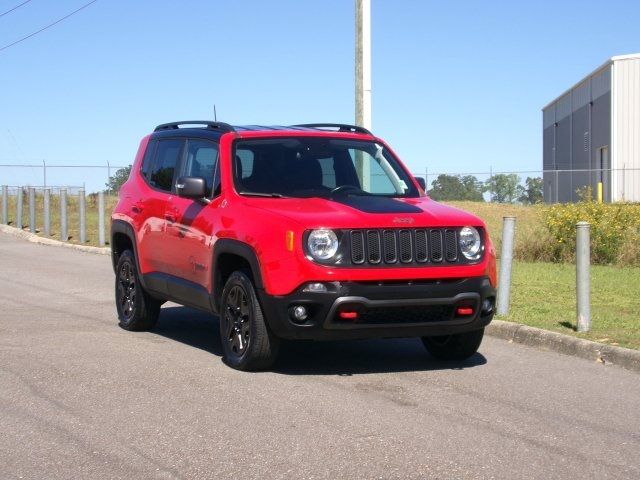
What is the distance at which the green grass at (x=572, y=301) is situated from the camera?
9703 mm

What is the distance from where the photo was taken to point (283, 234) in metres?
7.65

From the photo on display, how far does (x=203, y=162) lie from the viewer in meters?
9.32

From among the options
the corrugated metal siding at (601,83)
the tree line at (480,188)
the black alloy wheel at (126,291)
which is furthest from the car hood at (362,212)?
the corrugated metal siding at (601,83)

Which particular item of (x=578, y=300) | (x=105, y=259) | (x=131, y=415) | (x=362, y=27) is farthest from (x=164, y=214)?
(x=105, y=259)

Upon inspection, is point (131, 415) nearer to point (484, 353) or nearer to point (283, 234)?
point (283, 234)

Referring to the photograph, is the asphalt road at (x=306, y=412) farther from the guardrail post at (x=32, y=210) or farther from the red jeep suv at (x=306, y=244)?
the guardrail post at (x=32, y=210)

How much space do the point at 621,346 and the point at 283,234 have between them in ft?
10.2

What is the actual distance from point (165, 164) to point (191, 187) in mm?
1511

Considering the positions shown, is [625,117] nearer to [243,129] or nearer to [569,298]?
[569,298]

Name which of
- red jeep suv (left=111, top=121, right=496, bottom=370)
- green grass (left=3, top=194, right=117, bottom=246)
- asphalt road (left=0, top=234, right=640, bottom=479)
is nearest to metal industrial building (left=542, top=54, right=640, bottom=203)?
green grass (left=3, top=194, right=117, bottom=246)

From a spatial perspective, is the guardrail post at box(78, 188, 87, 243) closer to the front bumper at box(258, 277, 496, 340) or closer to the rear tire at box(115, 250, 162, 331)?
the rear tire at box(115, 250, 162, 331)

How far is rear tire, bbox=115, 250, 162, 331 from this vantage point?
33.9ft

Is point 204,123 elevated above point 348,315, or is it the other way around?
point 204,123

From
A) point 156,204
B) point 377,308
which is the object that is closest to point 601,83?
point 156,204
